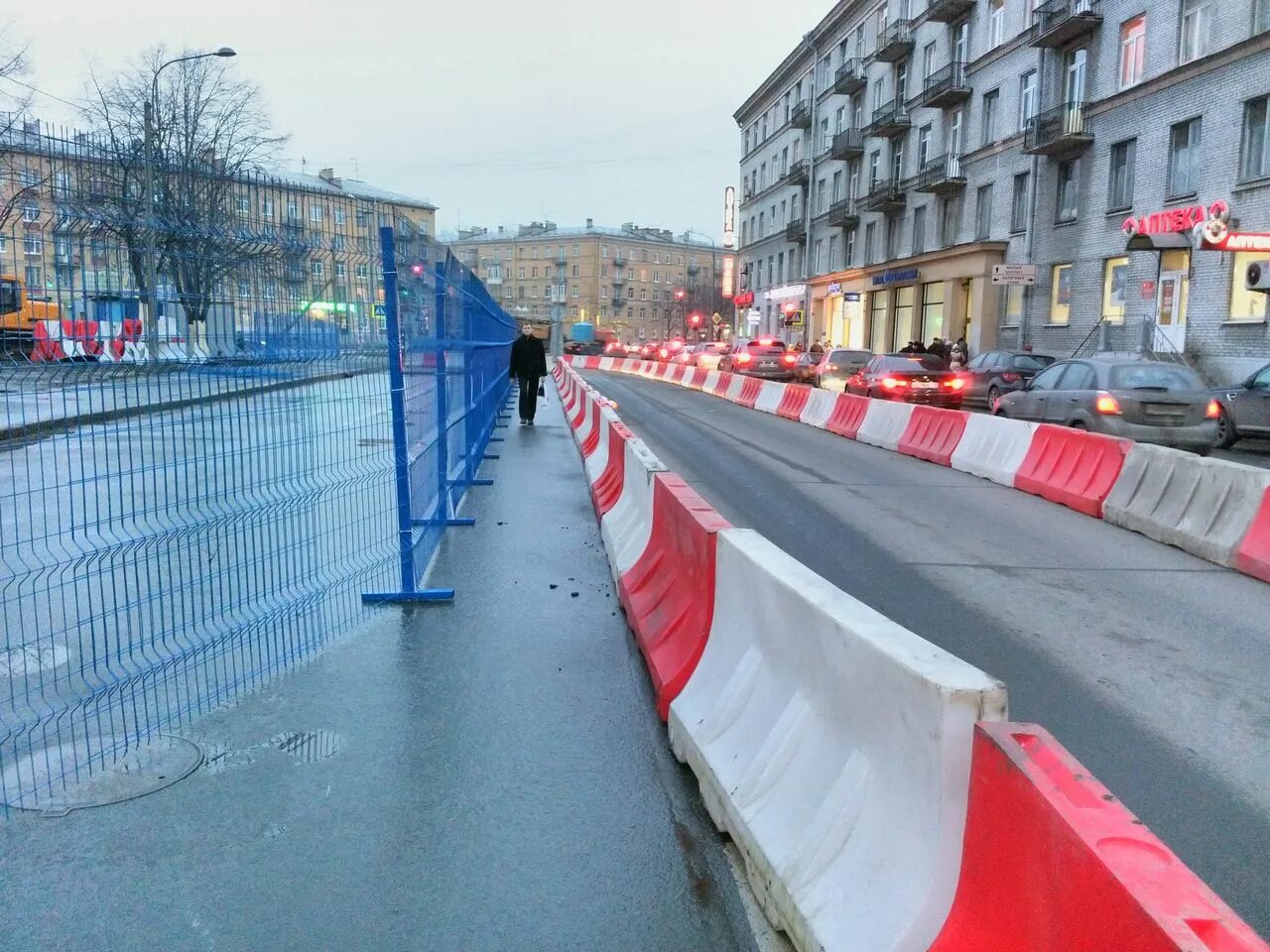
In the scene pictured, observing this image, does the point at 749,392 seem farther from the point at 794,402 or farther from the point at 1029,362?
the point at 1029,362

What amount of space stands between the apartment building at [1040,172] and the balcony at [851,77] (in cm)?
13

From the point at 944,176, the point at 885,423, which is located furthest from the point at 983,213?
the point at 885,423

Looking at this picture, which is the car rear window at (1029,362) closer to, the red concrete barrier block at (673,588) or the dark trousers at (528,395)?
the dark trousers at (528,395)

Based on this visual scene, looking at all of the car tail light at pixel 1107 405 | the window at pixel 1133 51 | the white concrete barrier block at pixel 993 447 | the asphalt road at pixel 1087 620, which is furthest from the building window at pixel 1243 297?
the asphalt road at pixel 1087 620

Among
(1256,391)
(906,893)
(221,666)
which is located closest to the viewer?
(906,893)

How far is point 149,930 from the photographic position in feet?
10.0

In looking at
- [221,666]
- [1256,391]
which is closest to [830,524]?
[221,666]

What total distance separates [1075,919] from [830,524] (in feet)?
25.9

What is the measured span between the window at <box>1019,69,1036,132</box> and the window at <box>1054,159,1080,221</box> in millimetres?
2269

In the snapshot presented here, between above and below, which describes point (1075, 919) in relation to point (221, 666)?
above

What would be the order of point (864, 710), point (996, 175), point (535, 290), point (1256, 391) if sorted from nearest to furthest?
point (864, 710) → point (1256, 391) → point (996, 175) → point (535, 290)

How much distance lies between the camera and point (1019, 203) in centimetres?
3550

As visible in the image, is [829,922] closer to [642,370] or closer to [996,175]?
[996,175]

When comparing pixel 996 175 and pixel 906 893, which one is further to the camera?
pixel 996 175
